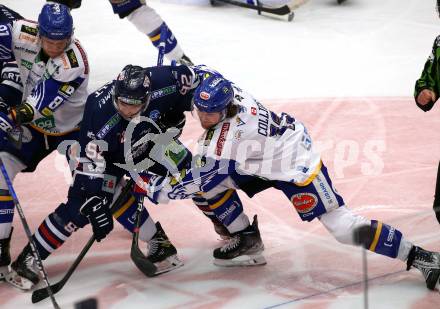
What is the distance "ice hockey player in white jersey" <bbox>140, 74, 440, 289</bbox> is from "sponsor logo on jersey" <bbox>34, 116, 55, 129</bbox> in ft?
2.00

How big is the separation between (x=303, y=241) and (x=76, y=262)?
1075mm

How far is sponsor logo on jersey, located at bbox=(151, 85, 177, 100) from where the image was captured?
4.05 meters

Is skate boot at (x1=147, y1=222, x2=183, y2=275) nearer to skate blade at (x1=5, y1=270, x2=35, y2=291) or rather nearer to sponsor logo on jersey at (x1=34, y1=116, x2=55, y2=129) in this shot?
skate blade at (x1=5, y1=270, x2=35, y2=291)

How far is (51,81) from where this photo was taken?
4105 mm

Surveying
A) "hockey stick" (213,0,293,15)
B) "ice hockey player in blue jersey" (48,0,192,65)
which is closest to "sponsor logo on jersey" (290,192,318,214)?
"ice hockey player in blue jersey" (48,0,192,65)

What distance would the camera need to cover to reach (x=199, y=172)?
381 cm

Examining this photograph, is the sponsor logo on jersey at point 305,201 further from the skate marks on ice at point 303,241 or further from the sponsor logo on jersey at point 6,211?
the sponsor logo on jersey at point 6,211

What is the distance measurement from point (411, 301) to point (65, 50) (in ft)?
6.06

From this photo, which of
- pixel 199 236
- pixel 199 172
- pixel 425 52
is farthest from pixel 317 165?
pixel 425 52

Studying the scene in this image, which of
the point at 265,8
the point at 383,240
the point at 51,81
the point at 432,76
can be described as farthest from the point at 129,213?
the point at 265,8

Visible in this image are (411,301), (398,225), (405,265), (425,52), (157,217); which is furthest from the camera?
(425,52)

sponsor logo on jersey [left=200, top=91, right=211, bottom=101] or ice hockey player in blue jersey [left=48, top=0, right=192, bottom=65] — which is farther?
ice hockey player in blue jersey [left=48, top=0, right=192, bottom=65]

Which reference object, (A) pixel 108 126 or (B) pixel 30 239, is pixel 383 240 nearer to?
(A) pixel 108 126

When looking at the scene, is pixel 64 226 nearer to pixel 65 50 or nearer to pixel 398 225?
pixel 65 50
